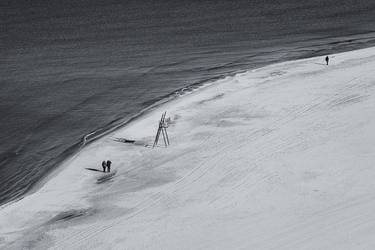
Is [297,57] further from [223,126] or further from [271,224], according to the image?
[271,224]

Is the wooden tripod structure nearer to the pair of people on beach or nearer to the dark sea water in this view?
the pair of people on beach

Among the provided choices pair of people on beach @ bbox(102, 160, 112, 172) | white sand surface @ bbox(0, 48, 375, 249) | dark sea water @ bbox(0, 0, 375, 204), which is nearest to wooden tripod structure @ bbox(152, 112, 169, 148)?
white sand surface @ bbox(0, 48, 375, 249)

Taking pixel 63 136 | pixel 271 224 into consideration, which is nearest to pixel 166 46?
pixel 63 136

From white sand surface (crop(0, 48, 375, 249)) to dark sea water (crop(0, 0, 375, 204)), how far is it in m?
6.08

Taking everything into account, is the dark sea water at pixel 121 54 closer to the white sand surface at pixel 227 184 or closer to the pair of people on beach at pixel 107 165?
the pair of people on beach at pixel 107 165

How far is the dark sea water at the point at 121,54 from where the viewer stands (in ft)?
178

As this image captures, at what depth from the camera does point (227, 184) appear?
3972 cm

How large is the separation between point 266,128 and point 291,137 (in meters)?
3.08

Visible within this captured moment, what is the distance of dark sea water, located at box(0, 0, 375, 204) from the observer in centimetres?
5428

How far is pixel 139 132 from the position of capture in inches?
1998

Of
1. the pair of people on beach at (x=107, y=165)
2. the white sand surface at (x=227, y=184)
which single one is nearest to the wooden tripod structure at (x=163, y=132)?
the white sand surface at (x=227, y=184)

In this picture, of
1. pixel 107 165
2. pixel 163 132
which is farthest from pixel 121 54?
pixel 107 165

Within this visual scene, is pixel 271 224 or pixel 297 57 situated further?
pixel 297 57

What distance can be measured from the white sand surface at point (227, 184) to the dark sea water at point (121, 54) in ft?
19.9
